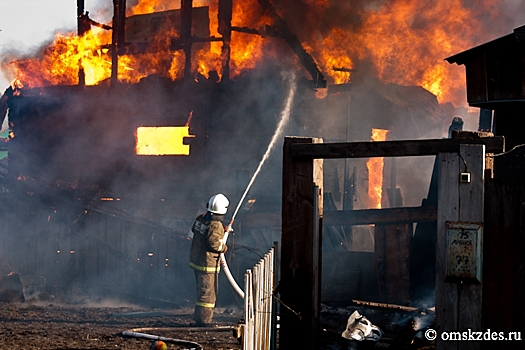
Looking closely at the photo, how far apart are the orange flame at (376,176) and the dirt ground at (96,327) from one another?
38.7 ft

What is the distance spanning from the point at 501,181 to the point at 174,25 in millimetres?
19094

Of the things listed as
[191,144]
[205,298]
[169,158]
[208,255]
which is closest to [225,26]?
[191,144]

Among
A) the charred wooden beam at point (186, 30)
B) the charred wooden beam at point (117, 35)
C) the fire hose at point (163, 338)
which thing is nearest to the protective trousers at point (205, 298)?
the fire hose at point (163, 338)

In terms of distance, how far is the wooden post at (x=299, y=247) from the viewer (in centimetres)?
541

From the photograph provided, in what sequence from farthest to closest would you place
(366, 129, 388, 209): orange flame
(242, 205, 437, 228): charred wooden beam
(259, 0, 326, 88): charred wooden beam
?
(366, 129, 388, 209): orange flame, (259, 0, 326, 88): charred wooden beam, (242, 205, 437, 228): charred wooden beam

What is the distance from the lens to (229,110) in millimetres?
16938

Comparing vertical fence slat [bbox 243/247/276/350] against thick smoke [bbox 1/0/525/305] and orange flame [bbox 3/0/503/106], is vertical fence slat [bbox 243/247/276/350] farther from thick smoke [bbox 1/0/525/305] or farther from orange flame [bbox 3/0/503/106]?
orange flame [bbox 3/0/503/106]

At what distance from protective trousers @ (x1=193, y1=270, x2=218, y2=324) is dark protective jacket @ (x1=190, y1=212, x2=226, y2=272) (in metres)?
0.13

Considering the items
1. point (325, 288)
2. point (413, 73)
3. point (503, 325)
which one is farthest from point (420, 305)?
point (413, 73)

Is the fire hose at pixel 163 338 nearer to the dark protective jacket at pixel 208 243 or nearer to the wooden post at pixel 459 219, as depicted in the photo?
the dark protective jacket at pixel 208 243

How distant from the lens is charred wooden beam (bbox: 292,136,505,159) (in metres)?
4.84

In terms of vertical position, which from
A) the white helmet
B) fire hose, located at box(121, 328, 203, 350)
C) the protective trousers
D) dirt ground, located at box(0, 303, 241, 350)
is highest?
the white helmet

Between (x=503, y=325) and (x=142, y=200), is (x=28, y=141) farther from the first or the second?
(x=503, y=325)

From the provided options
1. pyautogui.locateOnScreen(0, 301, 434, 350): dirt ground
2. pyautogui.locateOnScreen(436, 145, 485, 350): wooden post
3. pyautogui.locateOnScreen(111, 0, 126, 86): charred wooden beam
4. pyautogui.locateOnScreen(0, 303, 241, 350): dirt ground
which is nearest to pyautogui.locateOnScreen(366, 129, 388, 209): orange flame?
pyautogui.locateOnScreen(111, 0, 126, 86): charred wooden beam
